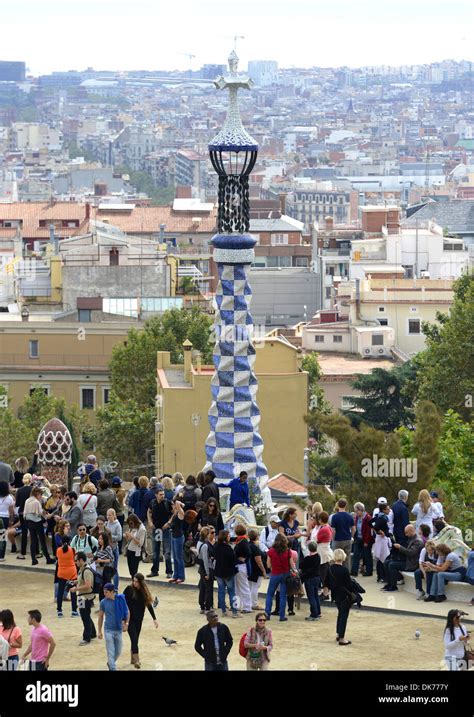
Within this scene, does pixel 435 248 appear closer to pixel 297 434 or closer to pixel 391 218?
pixel 391 218

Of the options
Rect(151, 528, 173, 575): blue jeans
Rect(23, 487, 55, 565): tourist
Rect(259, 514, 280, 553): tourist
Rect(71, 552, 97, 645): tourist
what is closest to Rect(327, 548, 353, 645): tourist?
Rect(259, 514, 280, 553): tourist

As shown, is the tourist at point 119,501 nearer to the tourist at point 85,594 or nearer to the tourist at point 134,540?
the tourist at point 134,540

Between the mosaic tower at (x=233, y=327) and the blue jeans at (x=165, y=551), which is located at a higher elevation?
the mosaic tower at (x=233, y=327)

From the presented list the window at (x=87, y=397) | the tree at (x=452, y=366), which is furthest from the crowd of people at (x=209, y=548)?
the window at (x=87, y=397)

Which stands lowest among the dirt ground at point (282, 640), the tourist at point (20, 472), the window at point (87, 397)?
the window at point (87, 397)

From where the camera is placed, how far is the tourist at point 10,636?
1992 centimetres

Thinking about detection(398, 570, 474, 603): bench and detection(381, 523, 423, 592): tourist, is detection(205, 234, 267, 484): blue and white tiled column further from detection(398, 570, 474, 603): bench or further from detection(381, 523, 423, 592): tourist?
detection(398, 570, 474, 603): bench

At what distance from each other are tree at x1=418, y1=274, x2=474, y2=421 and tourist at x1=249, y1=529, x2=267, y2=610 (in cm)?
2758

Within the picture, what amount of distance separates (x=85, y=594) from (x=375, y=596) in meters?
3.07

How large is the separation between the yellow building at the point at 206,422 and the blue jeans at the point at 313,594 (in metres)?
22.2

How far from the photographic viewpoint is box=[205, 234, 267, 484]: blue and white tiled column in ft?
94.0

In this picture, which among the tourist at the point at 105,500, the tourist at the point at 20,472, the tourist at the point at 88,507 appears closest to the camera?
the tourist at the point at 88,507

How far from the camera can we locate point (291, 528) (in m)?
24.2

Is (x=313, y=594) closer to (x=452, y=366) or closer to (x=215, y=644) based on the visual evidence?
(x=215, y=644)
